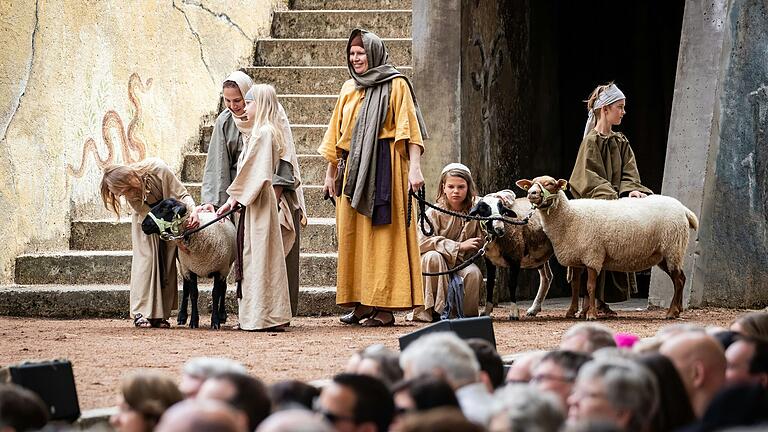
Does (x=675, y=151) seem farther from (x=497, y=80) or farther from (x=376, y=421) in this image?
(x=376, y=421)

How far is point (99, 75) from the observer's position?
13.7 meters

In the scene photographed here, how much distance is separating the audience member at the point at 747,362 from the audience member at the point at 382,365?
1.30 m

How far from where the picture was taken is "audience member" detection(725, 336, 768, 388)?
5.55 metres

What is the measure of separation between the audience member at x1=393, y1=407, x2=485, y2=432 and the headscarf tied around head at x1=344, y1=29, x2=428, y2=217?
22.8 feet

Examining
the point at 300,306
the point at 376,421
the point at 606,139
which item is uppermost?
the point at 606,139

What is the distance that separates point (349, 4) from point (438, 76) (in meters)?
3.98

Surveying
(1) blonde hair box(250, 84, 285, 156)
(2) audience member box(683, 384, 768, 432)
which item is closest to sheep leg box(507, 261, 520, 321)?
(1) blonde hair box(250, 84, 285, 156)

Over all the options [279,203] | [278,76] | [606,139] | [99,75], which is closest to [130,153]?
[99,75]

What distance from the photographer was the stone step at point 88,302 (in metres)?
12.1

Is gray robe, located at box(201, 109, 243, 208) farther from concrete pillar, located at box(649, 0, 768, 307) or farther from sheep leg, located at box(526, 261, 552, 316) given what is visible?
concrete pillar, located at box(649, 0, 768, 307)

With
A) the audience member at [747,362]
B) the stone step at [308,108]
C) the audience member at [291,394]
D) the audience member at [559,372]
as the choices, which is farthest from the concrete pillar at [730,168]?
the audience member at [291,394]

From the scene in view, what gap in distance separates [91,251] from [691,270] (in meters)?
5.50

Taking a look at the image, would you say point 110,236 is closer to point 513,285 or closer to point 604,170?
point 513,285

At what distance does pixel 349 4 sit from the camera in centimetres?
1712
